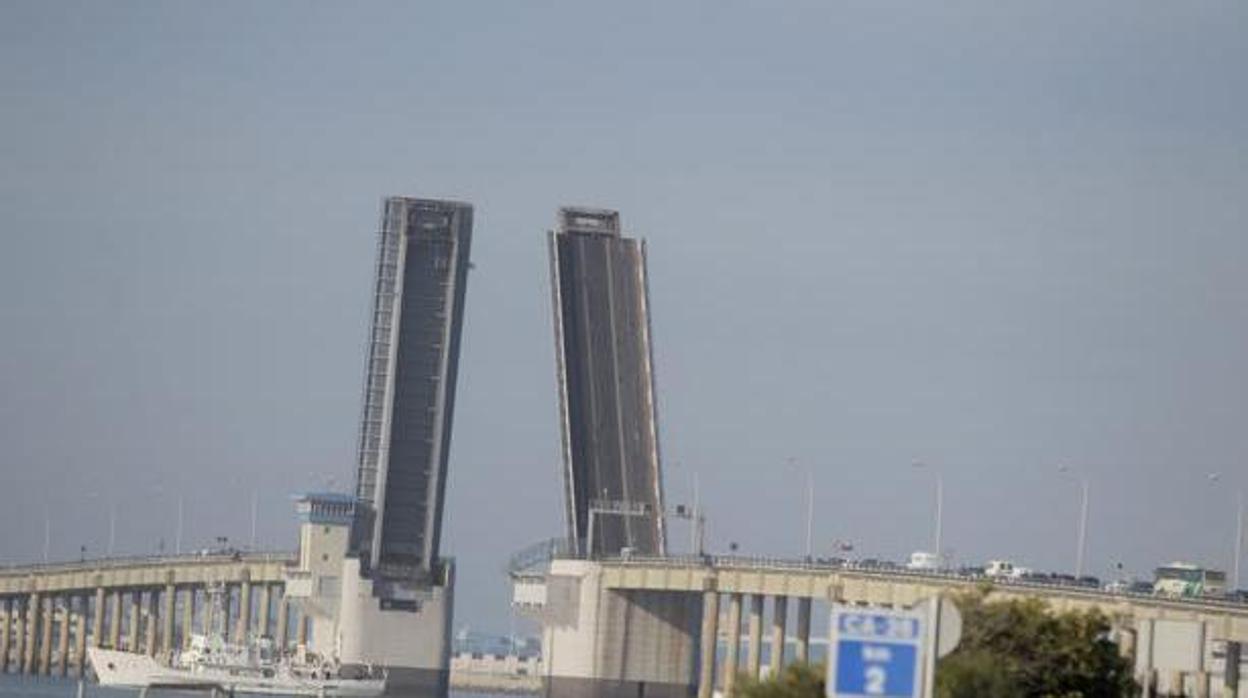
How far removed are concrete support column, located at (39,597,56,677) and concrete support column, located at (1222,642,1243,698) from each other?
89.9 m

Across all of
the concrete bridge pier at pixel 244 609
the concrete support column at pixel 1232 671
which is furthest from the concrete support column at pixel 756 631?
the concrete bridge pier at pixel 244 609

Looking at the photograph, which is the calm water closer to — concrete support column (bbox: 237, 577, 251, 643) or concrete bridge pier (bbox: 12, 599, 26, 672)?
concrete support column (bbox: 237, 577, 251, 643)

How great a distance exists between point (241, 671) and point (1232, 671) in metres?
48.4

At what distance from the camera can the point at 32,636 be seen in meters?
166

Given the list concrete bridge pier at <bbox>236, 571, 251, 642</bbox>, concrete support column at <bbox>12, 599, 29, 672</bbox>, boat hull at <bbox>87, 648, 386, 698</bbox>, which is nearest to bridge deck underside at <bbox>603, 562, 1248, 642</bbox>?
boat hull at <bbox>87, 648, 386, 698</bbox>

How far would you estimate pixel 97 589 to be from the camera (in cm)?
15475

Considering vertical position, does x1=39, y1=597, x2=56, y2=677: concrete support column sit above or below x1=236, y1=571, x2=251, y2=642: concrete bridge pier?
below

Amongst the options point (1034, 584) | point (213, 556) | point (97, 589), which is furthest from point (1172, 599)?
point (97, 589)

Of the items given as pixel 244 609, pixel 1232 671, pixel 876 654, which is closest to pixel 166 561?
pixel 244 609

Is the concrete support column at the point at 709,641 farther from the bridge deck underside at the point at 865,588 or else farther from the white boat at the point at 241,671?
the white boat at the point at 241,671

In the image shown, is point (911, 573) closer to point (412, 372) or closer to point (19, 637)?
point (412, 372)

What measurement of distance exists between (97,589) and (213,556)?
999 cm

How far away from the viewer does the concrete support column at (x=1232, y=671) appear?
3374 inches

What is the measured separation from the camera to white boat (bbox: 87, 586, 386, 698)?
12188 cm
